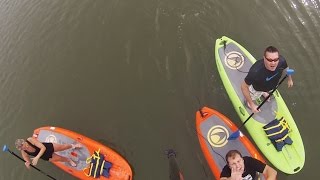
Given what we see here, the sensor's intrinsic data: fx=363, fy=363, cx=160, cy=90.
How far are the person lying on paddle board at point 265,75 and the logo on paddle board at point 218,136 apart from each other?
2.67 ft

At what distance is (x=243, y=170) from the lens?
6.34 meters

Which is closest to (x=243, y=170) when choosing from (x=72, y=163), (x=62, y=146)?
(x=72, y=163)

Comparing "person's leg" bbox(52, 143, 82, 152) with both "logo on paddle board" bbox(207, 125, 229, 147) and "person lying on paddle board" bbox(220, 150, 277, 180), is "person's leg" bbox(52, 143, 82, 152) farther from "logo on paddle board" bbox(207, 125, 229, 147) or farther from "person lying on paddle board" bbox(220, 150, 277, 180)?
"person lying on paddle board" bbox(220, 150, 277, 180)

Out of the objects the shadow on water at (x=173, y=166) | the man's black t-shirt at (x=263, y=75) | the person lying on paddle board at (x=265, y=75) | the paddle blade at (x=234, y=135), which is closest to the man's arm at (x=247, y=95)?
the person lying on paddle board at (x=265, y=75)

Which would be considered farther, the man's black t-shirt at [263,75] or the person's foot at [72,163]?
the person's foot at [72,163]

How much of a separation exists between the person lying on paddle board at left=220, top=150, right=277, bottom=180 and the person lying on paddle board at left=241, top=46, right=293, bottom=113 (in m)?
1.53

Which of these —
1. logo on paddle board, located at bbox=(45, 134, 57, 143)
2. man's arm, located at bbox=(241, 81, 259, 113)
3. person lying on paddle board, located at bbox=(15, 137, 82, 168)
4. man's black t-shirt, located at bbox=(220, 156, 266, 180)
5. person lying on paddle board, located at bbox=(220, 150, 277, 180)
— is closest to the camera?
person lying on paddle board, located at bbox=(220, 150, 277, 180)

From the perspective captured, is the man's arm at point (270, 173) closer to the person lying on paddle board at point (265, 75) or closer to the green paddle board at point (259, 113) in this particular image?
the green paddle board at point (259, 113)

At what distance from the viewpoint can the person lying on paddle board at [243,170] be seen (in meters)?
6.11

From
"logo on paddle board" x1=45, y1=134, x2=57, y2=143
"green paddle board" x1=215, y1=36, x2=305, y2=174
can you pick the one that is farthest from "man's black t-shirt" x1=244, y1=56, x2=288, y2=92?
"logo on paddle board" x1=45, y1=134, x2=57, y2=143

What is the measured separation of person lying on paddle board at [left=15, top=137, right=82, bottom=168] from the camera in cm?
735

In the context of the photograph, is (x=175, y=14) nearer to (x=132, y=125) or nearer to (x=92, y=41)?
(x=92, y=41)

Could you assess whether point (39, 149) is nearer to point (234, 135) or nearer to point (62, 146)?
point (62, 146)

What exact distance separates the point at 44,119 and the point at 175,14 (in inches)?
188
